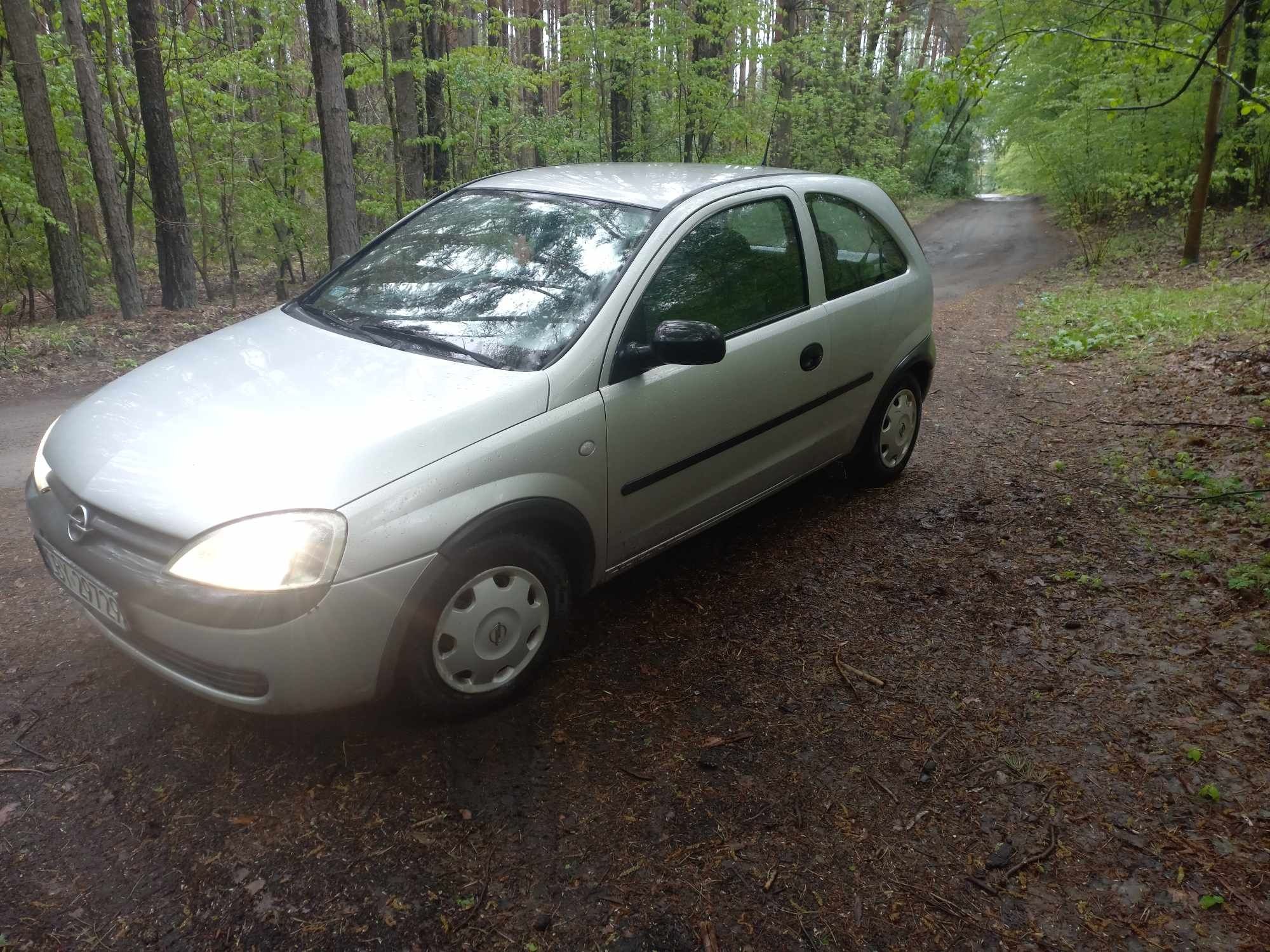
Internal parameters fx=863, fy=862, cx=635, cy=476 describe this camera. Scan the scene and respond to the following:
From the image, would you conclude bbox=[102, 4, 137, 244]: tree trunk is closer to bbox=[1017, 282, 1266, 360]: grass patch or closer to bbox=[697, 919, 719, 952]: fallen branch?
bbox=[1017, 282, 1266, 360]: grass patch

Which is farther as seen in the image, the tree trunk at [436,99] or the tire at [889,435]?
the tree trunk at [436,99]

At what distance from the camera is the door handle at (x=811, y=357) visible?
13.5 feet

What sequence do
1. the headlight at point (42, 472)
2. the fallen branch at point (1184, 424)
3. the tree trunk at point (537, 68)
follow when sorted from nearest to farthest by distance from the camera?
1. the headlight at point (42, 472)
2. the fallen branch at point (1184, 424)
3. the tree trunk at point (537, 68)

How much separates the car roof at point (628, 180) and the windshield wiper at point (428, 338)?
1.04m

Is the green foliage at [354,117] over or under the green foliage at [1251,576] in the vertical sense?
over

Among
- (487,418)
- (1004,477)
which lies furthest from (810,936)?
(1004,477)

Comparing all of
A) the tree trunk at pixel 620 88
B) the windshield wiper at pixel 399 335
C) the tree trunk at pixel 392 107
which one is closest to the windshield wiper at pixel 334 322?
the windshield wiper at pixel 399 335

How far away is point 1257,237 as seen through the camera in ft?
49.2

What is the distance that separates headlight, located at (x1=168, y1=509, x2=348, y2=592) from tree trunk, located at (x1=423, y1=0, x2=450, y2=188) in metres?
10.6

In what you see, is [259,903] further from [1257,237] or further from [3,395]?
[1257,237]

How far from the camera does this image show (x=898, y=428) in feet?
17.1

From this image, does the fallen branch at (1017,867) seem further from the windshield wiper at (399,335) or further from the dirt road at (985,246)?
the dirt road at (985,246)

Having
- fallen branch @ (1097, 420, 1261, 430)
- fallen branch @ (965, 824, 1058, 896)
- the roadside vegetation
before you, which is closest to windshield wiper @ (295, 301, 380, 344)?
fallen branch @ (965, 824, 1058, 896)

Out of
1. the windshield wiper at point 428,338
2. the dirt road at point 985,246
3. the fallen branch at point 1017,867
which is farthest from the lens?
the dirt road at point 985,246
